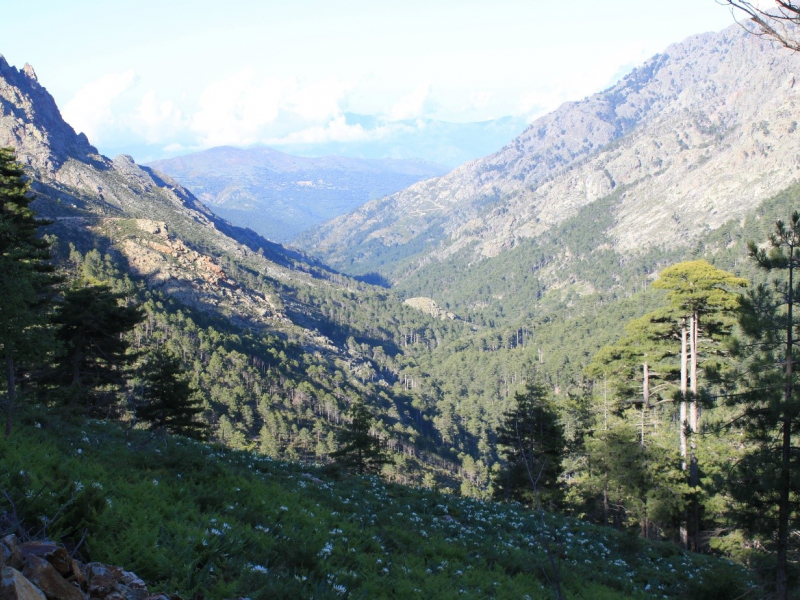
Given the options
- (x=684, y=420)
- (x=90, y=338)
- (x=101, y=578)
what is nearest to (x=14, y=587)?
(x=101, y=578)

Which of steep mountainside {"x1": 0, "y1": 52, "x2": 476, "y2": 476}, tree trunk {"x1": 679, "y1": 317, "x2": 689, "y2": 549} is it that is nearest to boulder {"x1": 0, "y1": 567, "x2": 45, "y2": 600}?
tree trunk {"x1": 679, "y1": 317, "x2": 689, "y2": 549}

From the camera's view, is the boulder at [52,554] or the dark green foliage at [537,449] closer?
the boulder at [52,554]

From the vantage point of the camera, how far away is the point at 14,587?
3404 millimetres

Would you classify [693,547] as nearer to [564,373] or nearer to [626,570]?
[626,570]

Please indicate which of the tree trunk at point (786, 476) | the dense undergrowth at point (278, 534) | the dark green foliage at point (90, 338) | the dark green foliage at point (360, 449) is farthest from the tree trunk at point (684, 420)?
the dark green foliage at point (90, 338)

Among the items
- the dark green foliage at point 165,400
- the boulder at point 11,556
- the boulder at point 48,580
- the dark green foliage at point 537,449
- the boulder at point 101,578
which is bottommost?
the dark green foliage at point 537,449

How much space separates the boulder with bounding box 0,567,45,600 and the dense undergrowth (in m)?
1.79

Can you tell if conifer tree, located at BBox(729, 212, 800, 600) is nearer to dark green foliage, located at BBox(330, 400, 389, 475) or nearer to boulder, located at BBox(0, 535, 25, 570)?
boulder, located at BBox(0, 535, 25, 570)

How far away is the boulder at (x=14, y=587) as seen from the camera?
337cm

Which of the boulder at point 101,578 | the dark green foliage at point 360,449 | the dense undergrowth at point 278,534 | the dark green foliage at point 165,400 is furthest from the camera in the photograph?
the dark green foliage at point 360,449

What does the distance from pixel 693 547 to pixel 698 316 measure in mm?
10793

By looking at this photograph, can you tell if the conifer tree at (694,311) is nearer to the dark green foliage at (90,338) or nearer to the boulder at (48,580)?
the boulder at (48,580)

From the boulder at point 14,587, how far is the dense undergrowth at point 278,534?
1.79m

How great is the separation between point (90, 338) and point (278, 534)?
77.4ft
